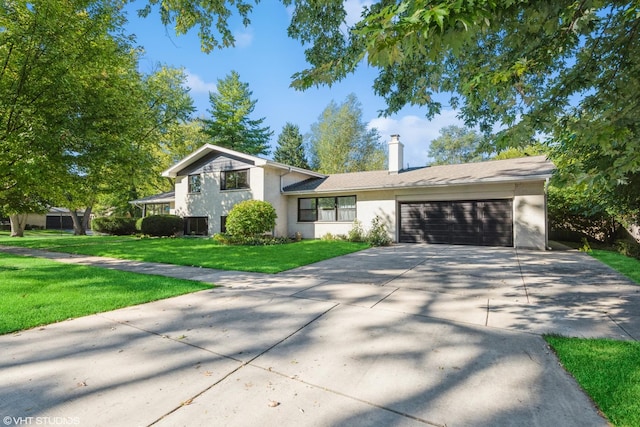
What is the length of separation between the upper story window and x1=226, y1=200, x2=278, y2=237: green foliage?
5609 millimetres

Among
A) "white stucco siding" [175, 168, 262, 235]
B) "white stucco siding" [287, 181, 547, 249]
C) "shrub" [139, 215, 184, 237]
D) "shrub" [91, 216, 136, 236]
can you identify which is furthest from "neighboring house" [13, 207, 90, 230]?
"white stucco siding" [287, 181, 547, 249]

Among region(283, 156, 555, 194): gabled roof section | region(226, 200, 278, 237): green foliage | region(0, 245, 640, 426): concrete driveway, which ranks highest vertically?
region(283, 156, 555, 194): gabled roof section

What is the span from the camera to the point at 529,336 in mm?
3398

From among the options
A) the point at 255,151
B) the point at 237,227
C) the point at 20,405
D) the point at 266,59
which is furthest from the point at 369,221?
the point at 255,151

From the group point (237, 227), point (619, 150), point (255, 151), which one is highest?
point (255, 151)

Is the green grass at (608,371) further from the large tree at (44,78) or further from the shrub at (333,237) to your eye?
the shrub at (333,237)

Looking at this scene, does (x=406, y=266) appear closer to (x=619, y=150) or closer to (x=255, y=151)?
(x=619, y=150)

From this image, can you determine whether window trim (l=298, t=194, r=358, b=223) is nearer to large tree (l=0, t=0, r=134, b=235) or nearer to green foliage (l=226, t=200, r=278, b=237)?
green foliage (l=226, t=200, r=278, b=237)

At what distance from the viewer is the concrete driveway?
6.95ft

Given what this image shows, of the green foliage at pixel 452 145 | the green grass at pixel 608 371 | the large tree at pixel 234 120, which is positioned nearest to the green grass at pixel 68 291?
the green grass at pixel 608 371

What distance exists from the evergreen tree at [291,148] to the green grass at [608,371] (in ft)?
104

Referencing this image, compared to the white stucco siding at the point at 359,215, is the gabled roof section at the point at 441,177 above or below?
above

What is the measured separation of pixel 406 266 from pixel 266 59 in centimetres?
724

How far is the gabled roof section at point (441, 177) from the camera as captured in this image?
11617 millimetres
